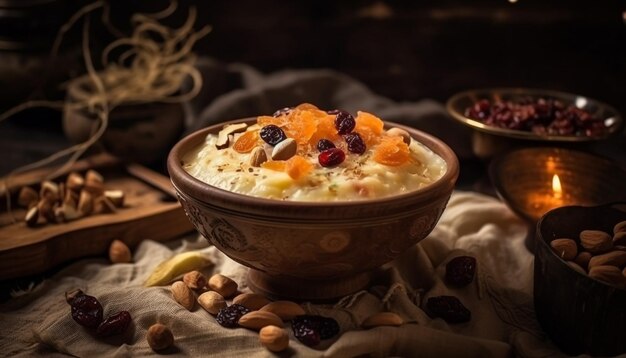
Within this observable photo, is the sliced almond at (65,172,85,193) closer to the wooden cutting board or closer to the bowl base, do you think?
the wooden cutting board

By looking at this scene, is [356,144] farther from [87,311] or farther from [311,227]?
[87,311]

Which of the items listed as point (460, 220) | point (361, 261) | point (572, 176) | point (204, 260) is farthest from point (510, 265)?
point (204, 260)

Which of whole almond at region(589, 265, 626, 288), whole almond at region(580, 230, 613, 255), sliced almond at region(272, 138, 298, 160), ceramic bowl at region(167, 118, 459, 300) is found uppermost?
sliced almond at region(272, 138, 298, 160)

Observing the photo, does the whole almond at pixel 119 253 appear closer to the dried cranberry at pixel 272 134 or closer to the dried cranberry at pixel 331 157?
the dried cranberry at pixel 272 134

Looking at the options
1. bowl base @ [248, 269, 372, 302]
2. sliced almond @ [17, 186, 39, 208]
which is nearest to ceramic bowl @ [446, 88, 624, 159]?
bowl base @ [248, 269, 372, 302]

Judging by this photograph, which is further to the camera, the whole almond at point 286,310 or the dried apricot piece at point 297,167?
the whole almond at point 286,310

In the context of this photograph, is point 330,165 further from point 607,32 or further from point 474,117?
point 607,32

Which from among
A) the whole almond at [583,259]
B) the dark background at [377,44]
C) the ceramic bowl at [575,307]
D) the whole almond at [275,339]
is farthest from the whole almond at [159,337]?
the dark background at [377,44]
